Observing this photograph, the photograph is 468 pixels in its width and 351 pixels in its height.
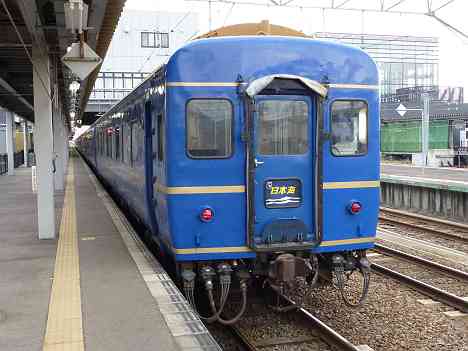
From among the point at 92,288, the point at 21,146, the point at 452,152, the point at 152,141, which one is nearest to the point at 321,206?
the point at 152,141

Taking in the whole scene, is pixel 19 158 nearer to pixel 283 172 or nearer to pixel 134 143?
pixel 134 143

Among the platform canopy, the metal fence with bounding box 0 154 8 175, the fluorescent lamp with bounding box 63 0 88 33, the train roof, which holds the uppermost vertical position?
the platform canopy

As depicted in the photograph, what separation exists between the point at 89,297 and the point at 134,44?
47151 mm

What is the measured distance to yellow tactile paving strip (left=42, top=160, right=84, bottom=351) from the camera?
15.7 ft

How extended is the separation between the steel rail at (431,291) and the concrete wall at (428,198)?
7242mm

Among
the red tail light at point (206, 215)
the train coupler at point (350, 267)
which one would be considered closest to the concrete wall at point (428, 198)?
the train coupler at point (350, 267)

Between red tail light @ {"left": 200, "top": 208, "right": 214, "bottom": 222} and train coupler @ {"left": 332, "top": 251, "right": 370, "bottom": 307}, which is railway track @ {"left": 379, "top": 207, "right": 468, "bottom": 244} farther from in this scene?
red tail light @ {"left": 200, "top": 208, "right": 214, "bottom": 222}

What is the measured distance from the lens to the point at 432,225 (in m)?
14.4

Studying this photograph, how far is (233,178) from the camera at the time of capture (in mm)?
6109

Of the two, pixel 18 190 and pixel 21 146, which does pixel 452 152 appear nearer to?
pixel 18 190

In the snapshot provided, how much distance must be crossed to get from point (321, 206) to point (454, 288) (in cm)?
316

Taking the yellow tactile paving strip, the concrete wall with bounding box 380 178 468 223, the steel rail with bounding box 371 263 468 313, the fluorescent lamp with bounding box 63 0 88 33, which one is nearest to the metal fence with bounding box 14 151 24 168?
the concrete wall with bounding box 380 178 468 223

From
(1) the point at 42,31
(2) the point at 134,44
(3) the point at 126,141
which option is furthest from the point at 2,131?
(1) the point at 42,31

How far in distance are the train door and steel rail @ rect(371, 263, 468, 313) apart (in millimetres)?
2344
